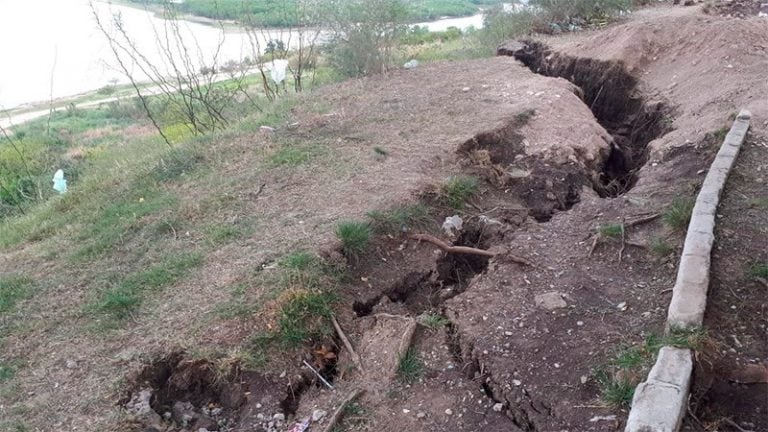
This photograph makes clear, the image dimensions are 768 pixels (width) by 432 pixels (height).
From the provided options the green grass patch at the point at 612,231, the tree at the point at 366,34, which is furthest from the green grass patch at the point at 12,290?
the tree at the point at 366,34

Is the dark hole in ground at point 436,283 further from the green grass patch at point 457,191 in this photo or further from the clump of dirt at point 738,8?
the clump of dirt at point 738,8

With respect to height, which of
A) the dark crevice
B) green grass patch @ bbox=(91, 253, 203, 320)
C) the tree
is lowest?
the dark crevice

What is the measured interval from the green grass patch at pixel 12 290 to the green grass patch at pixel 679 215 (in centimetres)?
424

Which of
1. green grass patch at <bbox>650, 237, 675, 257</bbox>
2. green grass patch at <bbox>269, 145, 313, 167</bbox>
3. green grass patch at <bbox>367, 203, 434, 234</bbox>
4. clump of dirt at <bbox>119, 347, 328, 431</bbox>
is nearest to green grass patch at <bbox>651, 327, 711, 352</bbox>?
green grass patch at <bbox>650, 237, 675, 257</bbox>

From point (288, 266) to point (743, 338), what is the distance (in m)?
2.43

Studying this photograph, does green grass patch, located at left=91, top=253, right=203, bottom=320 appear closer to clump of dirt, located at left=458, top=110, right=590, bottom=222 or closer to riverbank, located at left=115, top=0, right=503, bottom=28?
clump of dirt, located at left=458, top=110, right=590, bottom=222

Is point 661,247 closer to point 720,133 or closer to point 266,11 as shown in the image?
point 720,133

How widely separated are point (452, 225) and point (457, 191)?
0.37 meters

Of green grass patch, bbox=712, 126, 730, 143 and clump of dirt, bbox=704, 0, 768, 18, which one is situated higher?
clump of dirt, bbox=704, 0, 768, 18

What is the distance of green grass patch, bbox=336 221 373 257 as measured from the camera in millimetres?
3836

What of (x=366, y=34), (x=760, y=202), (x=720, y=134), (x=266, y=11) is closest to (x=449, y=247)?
(x=760, y=202)

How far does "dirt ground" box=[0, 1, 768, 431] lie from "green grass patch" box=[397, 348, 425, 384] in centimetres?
3

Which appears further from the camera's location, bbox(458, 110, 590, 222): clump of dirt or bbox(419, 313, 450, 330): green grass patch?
bbox(458, 110, 590, 222): clump of dirt

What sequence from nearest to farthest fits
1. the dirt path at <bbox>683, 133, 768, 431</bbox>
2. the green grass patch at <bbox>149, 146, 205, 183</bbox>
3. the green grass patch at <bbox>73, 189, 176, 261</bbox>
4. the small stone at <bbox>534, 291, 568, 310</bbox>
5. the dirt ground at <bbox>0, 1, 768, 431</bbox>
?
the dirt path at <bbox>683, 133, 768, 431</bbox> → the dirt ground at <bbox>0, 1, 768, 431</bbox> → the small stone at <bbox>534, 291, 568, 310</bbox> → the green grass patch at <bbox>73, 189, 176, 261</bbox> → the green grass patch at <bbox>149, 146, 205, 183</bbox>
